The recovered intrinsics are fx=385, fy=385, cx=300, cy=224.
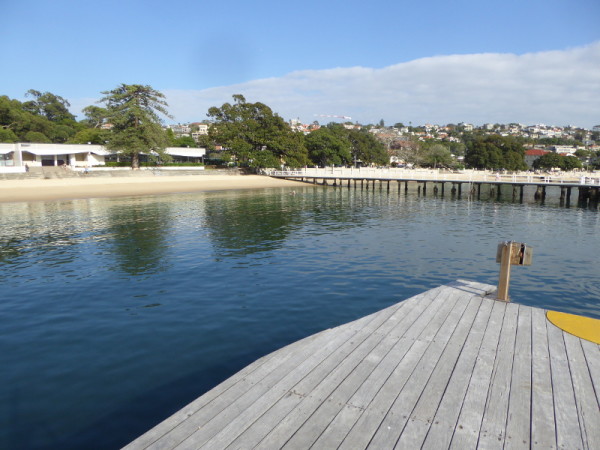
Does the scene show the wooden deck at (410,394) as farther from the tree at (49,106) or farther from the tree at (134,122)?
the tree at (49,106)

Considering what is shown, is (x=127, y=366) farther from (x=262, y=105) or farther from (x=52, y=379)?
(x=262, y=105)

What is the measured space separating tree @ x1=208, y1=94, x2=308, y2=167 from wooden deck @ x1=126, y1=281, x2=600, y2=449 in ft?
218

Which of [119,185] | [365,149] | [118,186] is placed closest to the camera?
[118,186]

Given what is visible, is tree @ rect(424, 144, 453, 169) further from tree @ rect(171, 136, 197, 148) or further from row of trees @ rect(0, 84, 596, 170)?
tree @ rect(171, 136, 197, 148)

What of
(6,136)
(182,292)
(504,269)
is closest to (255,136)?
(6,136)

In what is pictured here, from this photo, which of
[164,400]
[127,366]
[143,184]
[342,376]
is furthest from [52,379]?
[143,184]

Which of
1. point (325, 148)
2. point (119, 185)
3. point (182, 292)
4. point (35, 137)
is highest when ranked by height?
point (35, 137)

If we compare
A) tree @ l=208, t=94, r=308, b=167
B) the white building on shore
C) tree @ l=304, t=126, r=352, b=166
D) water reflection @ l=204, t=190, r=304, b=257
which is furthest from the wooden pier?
the white building on shore

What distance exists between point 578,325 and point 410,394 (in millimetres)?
4075

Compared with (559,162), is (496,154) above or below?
above

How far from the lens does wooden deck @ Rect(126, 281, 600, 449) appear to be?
12.3 ft

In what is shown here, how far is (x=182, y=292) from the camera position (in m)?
12.0

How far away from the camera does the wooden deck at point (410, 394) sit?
3.74m

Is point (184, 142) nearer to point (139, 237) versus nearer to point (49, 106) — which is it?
point (49, 106)
